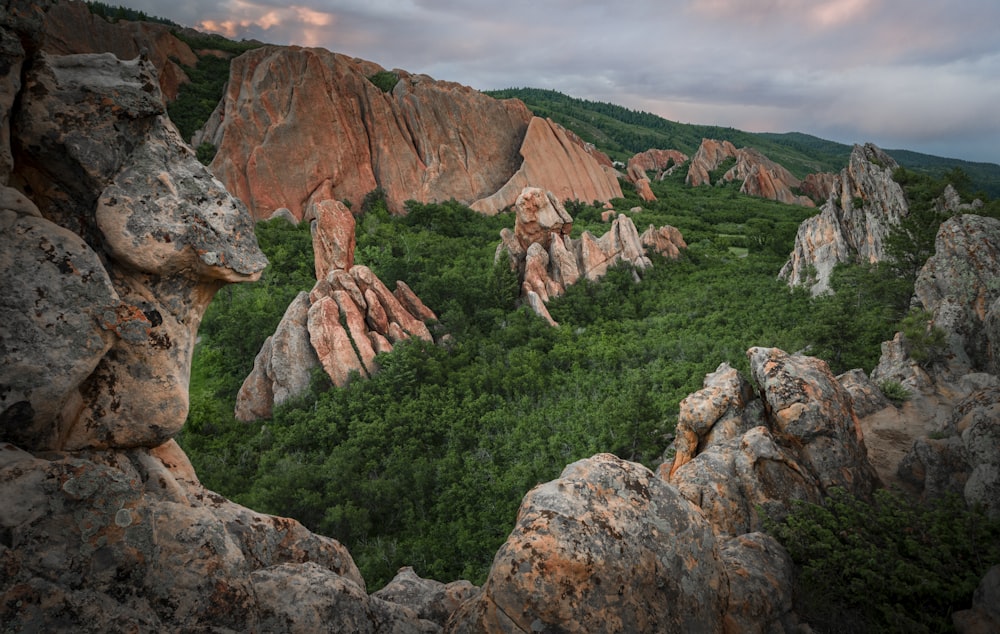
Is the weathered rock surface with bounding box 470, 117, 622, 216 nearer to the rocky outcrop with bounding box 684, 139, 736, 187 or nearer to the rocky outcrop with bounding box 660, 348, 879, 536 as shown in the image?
the rocky outcrop with bounding box 660, 348, 879, 536

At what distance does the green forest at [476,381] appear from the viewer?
708 inches

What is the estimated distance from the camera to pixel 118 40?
155 feet

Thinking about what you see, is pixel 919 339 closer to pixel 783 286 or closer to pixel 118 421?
pixel 783 286

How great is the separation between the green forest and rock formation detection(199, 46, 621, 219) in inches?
303

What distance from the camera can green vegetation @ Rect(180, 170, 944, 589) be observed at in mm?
17938

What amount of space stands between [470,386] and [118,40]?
5206cm

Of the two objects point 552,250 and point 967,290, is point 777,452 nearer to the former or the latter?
point 967,290

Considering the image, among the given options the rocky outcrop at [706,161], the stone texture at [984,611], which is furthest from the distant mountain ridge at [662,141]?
the stone texture at [984,611]

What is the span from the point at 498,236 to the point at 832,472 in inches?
1362

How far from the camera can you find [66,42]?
1697 inches

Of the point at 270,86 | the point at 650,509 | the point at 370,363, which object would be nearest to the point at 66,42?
the point at 270,86

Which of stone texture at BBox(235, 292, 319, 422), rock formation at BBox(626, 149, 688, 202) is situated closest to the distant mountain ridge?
rock formation at BBox(626, 149, 688, 202)

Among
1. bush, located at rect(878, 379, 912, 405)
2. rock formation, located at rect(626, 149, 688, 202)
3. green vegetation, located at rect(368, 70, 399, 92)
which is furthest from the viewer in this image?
rock formation, located at rect(626, 149, 688, 202)

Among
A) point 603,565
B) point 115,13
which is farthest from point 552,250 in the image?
point 115,13
